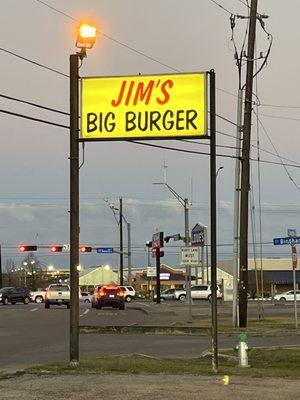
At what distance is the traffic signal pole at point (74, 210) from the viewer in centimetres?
1194

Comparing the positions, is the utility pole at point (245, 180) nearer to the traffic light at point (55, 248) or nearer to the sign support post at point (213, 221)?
the sign support post at point (213, 221)

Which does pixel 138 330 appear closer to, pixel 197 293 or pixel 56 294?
pixel 56 294

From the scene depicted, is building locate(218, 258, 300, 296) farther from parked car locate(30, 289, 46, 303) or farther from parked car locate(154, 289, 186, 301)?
parked car locate(30, 289, 46, 303)

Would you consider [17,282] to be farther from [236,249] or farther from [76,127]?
[76,127]

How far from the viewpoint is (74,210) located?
39.8 ft

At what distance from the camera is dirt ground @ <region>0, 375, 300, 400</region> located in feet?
28.4

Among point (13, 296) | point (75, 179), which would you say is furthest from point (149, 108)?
point (13, 296)

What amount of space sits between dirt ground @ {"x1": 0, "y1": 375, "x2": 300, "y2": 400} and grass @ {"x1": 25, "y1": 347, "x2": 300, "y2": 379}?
0.58 meters

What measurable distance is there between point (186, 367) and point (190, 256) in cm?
1475

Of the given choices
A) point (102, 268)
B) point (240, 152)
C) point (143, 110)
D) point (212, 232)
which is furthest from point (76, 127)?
point (102, 268)

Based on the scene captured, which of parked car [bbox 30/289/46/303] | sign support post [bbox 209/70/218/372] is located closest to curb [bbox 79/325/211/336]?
sign support post [bbox 209/70/218/372]

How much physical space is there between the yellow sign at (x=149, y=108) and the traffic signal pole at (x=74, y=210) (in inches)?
12.7

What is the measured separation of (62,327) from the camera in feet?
83.7

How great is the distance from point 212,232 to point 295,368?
3.50 metres
